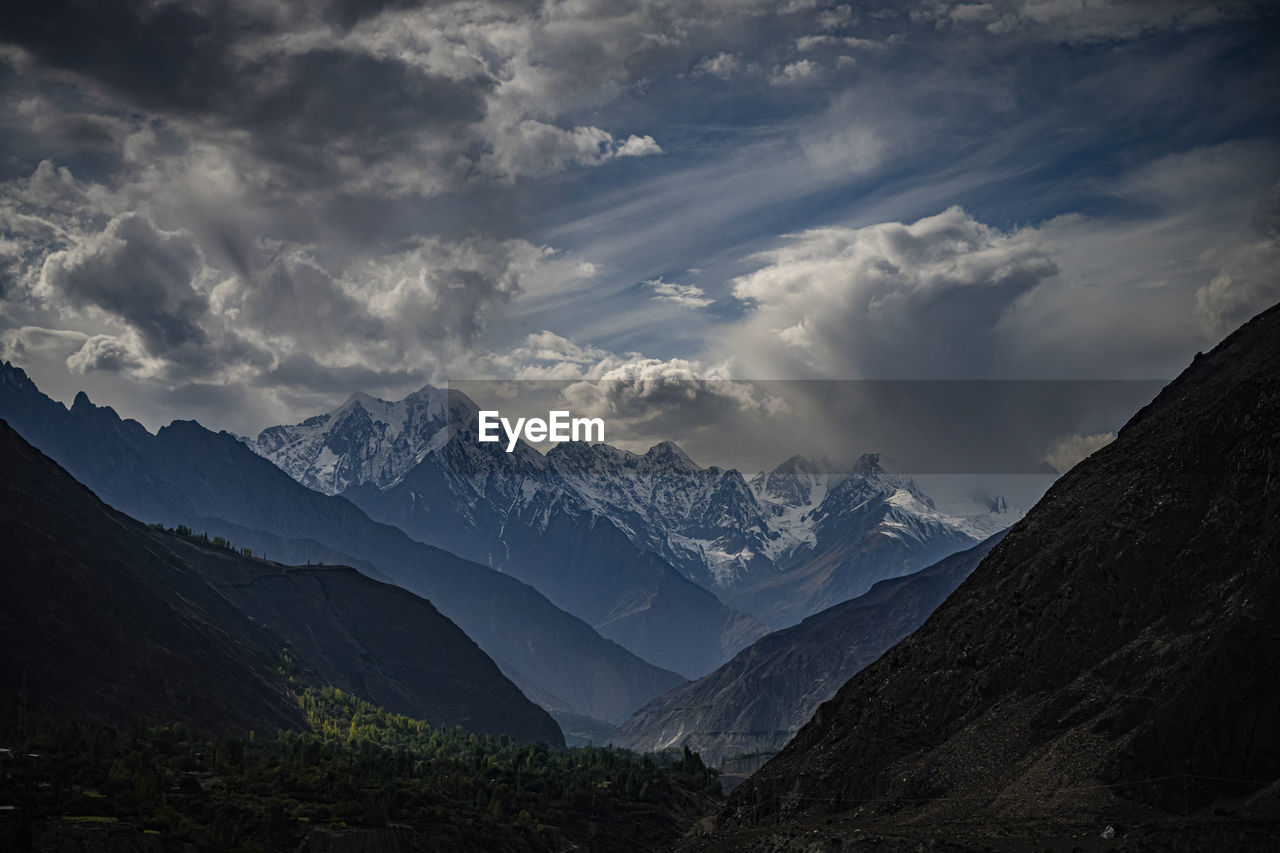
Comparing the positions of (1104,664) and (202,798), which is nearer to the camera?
(1104,664)

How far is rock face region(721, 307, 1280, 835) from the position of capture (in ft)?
347

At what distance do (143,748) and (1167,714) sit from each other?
14048 centimetres

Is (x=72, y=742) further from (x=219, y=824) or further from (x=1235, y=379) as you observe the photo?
→ (x=1235, y=379)

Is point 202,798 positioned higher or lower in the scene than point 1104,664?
lower

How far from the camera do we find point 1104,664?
12275cm

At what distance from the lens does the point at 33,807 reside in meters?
133

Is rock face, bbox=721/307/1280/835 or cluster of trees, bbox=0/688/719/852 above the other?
rock face, bbox=721/307/1280/835

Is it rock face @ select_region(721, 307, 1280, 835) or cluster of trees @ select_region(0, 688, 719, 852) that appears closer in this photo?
rock face @ select_region(721, 307, 1280, 835)

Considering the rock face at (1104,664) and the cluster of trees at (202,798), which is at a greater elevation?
the rock face at (1104,664)

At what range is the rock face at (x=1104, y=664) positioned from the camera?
10562 cm

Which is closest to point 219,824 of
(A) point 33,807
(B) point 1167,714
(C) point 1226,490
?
(A) point 33,807

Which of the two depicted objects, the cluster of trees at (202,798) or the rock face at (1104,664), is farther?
the cluster of trees at (202,798)

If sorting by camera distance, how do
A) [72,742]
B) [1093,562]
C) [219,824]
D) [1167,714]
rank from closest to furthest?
1. [1167,714]
2. [1093,562]
3. [219,824]
4. [72,742]

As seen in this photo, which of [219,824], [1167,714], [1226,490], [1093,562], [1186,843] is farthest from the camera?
[219,824]
